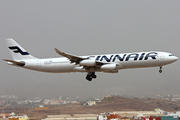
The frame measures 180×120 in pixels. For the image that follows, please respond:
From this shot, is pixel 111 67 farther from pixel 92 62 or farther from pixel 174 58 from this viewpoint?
pixel 174 58

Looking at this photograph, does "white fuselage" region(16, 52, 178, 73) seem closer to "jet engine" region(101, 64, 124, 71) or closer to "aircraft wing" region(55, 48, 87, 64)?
"jet engine" region(101, 64, 124, 71)

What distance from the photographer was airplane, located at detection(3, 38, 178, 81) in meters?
34.3

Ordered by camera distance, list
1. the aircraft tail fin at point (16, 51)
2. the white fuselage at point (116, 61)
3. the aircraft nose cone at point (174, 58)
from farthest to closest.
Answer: the aircraft tail fin at point (16, 51)
the aircraft nose cone at point (174, 58)
the white fuselage at point (116, 61)

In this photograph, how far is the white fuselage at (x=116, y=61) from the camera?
34.3 m

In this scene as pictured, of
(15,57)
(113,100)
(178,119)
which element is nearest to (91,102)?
(113,100)

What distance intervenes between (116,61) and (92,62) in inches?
134

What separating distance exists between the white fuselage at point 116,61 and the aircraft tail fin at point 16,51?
2.45 metres

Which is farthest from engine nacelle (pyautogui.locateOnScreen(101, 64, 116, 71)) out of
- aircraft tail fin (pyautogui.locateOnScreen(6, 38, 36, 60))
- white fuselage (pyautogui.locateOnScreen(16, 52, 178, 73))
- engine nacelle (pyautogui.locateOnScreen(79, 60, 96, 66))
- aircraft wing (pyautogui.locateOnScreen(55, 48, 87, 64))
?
aircraft tail fin (pyautogui.locateOnScreen(6, 38, 36, 60))

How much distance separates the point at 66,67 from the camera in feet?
122

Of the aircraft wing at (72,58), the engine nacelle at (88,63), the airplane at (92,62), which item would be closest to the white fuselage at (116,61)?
the airplane at (92,62)

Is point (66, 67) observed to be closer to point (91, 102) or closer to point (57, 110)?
point (57, 110)

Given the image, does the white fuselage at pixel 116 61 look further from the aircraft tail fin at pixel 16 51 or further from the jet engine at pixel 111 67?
the aircraft tail fin at pixel 16 51

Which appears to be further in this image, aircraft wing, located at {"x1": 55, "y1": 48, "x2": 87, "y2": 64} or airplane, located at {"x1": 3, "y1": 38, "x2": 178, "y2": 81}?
aircraft wing, located at {"x1": 55, "y1": 48, "x2": 87, "y2": 64}

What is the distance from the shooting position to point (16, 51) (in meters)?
40.8
